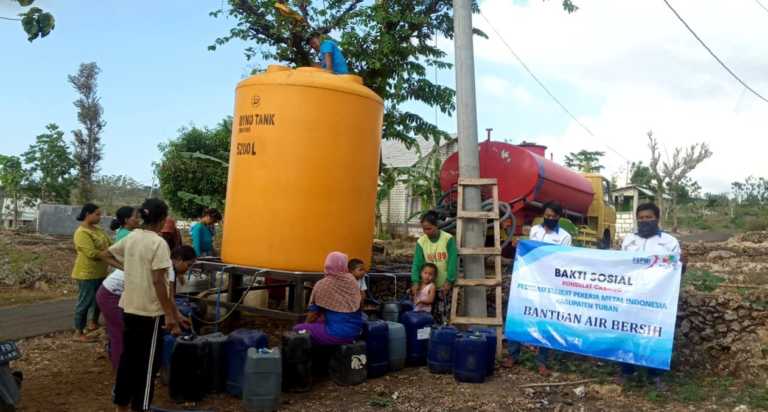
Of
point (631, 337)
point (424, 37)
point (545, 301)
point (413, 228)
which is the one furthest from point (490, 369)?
point (413, 228)

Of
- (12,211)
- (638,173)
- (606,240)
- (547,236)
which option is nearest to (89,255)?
(547,236)

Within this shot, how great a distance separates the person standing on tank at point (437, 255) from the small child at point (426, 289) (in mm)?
86

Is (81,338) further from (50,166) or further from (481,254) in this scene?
(50,166)

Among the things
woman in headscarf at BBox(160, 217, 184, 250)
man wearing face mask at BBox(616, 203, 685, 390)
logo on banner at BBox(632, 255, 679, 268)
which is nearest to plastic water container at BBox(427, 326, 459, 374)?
man wearing face mask at BBox(616, 203, 685, 390)

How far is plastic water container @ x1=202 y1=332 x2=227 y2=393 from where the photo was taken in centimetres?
537

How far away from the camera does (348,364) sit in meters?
5.65

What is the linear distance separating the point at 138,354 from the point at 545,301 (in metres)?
3.80

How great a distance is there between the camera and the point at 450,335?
606cm

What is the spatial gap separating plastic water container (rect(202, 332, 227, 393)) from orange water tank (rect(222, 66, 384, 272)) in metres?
1.33

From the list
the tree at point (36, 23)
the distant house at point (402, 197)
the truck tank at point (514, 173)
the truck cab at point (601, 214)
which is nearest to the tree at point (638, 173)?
the distant house at point (402, 197)

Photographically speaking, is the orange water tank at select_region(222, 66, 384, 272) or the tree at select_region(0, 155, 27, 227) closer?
the orange water tank at select_region(222, 66, 384, 272)

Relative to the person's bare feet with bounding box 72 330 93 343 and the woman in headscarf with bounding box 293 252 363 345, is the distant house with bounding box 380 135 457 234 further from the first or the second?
the woman in headscarf with bounding box 293 252 363 345

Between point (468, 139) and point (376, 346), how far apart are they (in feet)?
8.54

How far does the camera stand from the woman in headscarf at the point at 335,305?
222 inches
